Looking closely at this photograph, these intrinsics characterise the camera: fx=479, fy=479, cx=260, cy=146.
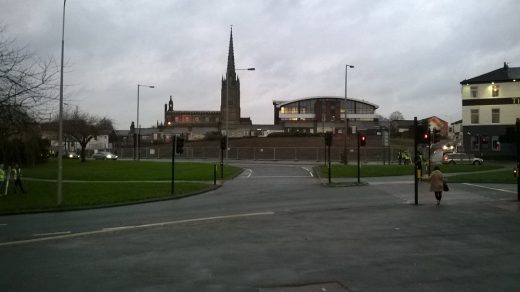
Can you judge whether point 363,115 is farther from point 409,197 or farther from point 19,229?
point 19,229

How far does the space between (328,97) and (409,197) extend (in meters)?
115

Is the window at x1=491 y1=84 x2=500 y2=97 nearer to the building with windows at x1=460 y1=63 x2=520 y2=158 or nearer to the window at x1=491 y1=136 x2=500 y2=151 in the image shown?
the building with windows at x1=460 y1=63 x2=520 y2=158

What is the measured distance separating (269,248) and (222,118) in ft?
417

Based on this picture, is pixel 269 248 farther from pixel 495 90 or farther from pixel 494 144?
pixel 495 90

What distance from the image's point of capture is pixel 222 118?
136 metres

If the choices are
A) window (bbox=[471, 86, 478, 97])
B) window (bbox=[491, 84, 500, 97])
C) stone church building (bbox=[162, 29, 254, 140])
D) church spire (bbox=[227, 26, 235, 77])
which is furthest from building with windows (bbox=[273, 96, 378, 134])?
window (bbox=[491, 84, 500, 97])

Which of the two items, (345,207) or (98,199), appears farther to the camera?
(98,199)

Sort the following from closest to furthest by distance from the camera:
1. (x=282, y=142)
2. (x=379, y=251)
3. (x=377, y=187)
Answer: (x=379, y=251) < (x=377, y=187) < (x=282, y=142)

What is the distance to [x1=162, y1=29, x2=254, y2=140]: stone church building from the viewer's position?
392ft

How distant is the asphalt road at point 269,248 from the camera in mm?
6996

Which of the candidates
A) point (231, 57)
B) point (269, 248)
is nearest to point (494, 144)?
point (269, 248)

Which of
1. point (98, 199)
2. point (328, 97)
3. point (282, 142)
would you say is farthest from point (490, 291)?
point (328, 97)

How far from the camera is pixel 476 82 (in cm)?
A: 6056

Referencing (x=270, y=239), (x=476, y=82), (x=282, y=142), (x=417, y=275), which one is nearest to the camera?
(x=417, y=275)
